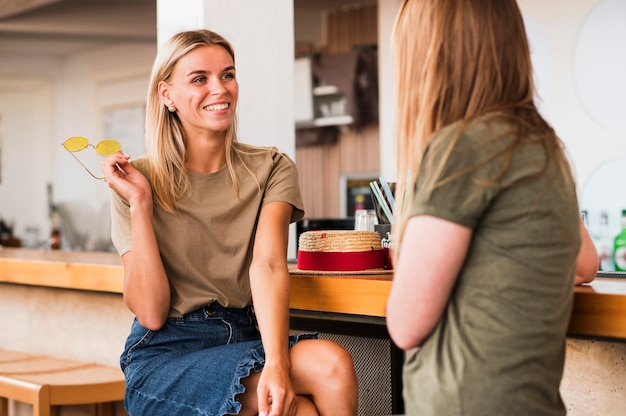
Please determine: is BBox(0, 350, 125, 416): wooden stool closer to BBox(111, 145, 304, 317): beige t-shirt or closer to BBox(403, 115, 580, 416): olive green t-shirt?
BBox(111, 145, 304, 317): beige t-shirt

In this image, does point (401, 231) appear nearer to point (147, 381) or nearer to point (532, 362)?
point (532, 362)

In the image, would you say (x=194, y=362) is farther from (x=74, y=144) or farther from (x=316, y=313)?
(x=74, y=144)

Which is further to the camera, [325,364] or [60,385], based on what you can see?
[60,385]

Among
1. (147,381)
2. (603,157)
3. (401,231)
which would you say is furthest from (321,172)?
(401,231)

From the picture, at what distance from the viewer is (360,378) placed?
2221 mm

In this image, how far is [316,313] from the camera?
2004mm

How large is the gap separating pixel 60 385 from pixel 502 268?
1652mm

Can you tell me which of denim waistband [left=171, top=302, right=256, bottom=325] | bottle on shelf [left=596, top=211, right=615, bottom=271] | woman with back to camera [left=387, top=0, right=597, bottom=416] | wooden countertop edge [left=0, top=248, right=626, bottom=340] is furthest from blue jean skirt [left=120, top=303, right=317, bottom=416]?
bottle on shelf [left=596, top=211, right=615, bottom=271]

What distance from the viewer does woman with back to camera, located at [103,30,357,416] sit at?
1.73m

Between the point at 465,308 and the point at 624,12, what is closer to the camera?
the point at 465,308

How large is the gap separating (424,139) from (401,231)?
15 centimetres

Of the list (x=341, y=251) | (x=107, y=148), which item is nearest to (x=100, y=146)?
(x=107, y=148)

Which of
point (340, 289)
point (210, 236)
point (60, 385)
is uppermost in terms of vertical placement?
point (210, 236)

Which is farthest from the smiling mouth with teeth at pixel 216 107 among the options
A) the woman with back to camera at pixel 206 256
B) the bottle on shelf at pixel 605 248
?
the bottle on shelf at pixel 605 248
